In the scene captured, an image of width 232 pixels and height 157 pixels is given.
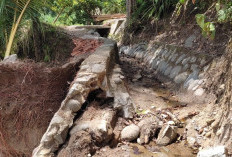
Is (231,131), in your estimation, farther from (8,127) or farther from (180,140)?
(8,127)

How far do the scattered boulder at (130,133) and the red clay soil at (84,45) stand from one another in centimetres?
235

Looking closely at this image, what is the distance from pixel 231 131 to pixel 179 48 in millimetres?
3035

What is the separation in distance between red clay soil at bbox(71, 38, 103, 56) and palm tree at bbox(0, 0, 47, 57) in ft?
3.67

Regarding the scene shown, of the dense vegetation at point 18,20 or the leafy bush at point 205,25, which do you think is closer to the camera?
the leafy bush at point 205,25

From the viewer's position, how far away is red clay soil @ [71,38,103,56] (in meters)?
5.00

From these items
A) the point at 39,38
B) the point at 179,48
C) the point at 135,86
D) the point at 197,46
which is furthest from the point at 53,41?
the point at 197,46

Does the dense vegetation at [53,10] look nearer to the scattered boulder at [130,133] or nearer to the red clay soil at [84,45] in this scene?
the red clay soil at [84,45]

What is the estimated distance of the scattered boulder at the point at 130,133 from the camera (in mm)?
2848

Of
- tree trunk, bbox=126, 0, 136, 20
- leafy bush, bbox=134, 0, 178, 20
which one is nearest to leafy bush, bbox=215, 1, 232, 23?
leafy bush, bbox=134, 0, 178, 20

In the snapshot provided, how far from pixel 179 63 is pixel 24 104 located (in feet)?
9.60

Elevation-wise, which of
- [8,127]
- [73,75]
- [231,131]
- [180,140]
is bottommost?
[180,140]

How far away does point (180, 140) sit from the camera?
2.87 m

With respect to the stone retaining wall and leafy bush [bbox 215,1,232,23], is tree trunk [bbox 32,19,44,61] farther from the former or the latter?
leafy bush [bbox 215,1,232,23]

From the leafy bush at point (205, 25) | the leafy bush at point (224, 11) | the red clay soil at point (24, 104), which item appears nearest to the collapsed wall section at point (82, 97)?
the red clay soil at point (24, 104)
